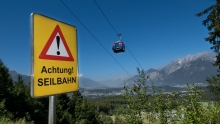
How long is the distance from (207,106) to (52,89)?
439cm

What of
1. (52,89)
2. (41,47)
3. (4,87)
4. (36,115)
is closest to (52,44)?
(41,47)

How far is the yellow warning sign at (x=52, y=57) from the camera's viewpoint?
1.55 metres

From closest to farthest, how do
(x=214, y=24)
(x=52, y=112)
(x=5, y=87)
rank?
(x=52, y=112) < (x=214, y=24) < (x=5, y=87)

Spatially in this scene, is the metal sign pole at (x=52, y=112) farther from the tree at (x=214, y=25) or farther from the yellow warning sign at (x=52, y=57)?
the tree at (x=214, y=25)

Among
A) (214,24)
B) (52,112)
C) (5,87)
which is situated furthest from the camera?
(5,87)

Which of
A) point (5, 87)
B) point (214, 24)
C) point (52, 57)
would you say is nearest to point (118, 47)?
point (214, 24)

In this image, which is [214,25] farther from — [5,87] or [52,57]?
[5,87]

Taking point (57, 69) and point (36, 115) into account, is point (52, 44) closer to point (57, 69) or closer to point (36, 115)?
point (57, 69)

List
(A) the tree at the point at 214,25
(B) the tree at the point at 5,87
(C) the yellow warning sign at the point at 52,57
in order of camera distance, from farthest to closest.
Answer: (B) the tree at the point at 5,87, (A) the tree at the point at 214,25, (C) the yellow warning sign at the point at 52,57

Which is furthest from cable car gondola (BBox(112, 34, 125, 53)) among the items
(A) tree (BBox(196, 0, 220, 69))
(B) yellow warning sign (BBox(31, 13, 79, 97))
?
(B) yellow warning sign (BBox(31, 13, 79, 97))

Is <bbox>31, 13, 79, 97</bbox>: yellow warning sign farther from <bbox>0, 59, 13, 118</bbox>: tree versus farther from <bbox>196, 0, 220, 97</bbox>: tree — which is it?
<bbox>0, 59, 13, 118</bbox>: tree

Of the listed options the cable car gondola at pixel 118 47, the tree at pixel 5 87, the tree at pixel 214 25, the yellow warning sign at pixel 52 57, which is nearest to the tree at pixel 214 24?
the tree at pixel 214 25

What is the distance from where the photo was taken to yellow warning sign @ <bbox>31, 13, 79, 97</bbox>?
155cm

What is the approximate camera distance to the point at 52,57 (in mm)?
1707
